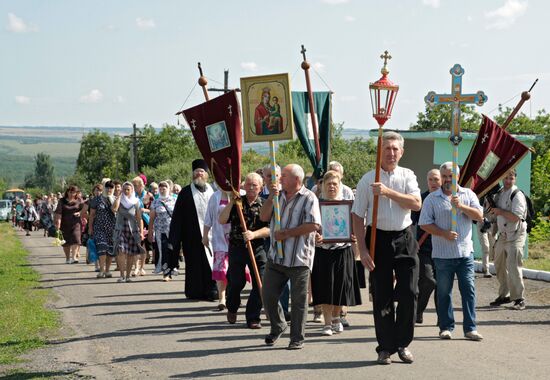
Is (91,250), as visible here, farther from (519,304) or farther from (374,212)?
(374,212)

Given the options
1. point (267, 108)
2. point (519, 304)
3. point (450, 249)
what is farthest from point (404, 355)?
point (519, 304)

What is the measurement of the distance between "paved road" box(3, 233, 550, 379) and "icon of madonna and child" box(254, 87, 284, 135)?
2.21 m

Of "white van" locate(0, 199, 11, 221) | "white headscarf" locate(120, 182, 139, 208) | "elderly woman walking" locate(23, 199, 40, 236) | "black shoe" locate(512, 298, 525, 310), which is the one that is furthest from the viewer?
"white van" locate(0, 199, 11, 221)

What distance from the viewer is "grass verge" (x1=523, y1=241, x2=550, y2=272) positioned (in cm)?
1853

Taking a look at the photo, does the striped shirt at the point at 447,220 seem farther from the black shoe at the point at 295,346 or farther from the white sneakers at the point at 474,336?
the black shoe at the point at 295,346

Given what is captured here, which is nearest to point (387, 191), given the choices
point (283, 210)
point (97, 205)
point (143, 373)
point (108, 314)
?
point (283, 210)

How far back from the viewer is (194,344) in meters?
10.5

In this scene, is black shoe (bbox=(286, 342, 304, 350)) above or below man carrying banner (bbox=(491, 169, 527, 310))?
below

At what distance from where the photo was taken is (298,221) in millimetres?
9953

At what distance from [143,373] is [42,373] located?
93cm

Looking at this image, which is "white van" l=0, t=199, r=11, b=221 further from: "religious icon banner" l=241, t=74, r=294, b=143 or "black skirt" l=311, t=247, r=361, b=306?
"black skirt" l=311, t=247, r=361, b=306

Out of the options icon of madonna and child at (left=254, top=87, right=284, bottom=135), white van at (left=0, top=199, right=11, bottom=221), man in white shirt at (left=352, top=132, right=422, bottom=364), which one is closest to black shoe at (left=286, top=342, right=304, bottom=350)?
man in white shirt at (left=352, top=132, right=422, bottom=364)

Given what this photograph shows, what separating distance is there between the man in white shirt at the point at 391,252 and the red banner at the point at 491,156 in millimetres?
2868

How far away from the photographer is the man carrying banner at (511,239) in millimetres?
13250
